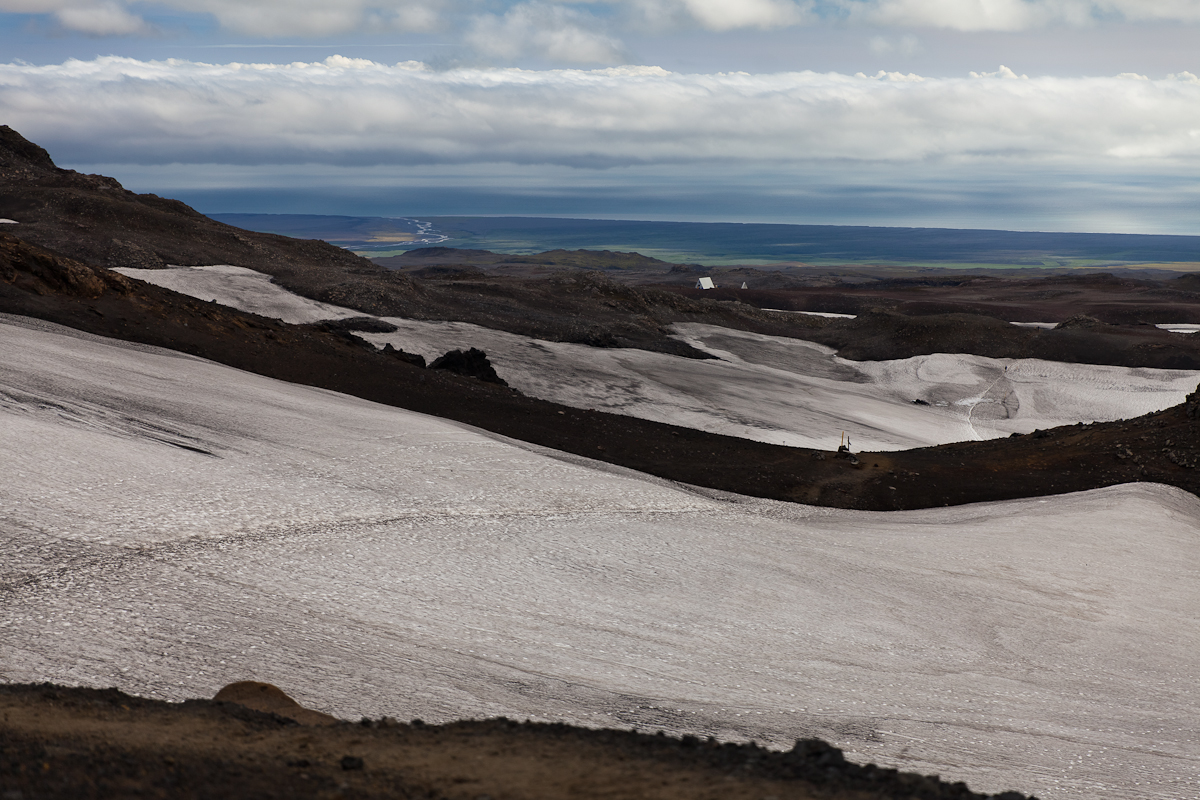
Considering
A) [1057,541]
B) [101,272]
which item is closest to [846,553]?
[1057,541]

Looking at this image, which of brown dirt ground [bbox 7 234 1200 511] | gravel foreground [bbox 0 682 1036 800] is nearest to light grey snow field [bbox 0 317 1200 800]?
gravel foreground [bbox 0 682 1036 800]

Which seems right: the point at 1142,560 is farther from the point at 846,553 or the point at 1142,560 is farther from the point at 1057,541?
the point at 846,553

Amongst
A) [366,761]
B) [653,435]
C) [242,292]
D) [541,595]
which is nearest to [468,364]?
[653,435]

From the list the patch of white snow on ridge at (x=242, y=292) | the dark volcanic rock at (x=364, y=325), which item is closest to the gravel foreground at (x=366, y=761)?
the dark volcanic rock at (x=364, y=325)

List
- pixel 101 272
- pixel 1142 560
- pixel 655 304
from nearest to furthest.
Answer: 1. pixel 1142 560
2. pixel 101 272
3. pixel 655 304

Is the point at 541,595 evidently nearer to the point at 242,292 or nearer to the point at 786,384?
the point at 786,384
